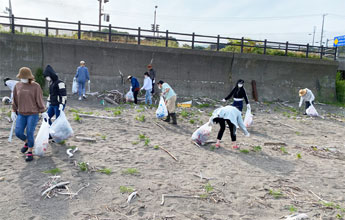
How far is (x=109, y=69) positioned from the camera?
1471 cm

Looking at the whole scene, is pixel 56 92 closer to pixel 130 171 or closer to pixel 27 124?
pixel 27 124

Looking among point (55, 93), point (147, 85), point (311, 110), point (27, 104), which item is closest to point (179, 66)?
point (147, 85)

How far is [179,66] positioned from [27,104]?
1116 cm

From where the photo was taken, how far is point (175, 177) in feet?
16.7

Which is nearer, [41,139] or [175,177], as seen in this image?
[175,177]

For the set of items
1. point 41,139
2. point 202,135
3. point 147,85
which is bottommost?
point 202,135

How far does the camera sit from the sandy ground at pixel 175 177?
3932 mm

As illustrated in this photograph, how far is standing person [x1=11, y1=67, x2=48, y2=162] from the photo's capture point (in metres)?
5.14

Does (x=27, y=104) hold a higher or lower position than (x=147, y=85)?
lower

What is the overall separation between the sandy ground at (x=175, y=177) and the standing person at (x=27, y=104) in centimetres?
58

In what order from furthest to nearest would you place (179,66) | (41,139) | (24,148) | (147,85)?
(179,66)
(147,85)
(24,148)
(41,139)

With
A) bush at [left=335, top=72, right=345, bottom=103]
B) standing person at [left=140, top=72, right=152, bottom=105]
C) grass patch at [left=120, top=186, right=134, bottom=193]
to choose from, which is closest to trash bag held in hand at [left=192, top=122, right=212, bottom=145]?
grass patch at [left=120, top=186, right=134, bottom=193]

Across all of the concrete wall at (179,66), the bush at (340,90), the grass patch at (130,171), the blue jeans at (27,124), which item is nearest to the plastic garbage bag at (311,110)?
the concrete wall at (179,66)

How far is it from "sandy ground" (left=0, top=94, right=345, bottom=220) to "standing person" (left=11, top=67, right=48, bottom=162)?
22.7 inches
